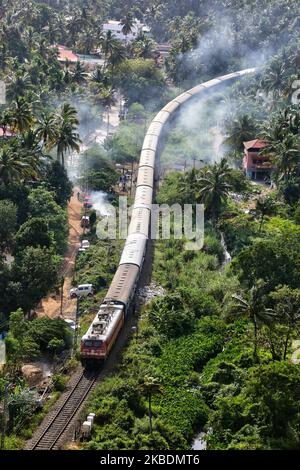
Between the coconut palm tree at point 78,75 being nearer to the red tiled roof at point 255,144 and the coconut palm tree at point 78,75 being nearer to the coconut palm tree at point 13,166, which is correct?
the red tiled roof at point 255,144

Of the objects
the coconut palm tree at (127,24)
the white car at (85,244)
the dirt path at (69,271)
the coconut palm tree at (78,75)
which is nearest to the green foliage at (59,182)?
the dirt path at (69,271)

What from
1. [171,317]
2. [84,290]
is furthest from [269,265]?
[84,290]

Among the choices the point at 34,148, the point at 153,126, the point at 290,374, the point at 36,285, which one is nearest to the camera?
the point at 290,374

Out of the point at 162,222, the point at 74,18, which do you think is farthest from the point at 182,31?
the point at 162,222

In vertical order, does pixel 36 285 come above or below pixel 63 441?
above

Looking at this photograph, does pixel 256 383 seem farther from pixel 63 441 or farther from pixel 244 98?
pixel 244 98

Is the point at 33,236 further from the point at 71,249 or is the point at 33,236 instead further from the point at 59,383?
the point at 59,383

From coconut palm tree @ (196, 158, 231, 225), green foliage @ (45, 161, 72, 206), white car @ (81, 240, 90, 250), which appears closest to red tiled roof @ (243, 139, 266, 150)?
coconut palm tree @ (196, 158, 231, 225)

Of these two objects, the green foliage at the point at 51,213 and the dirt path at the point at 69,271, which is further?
the green foliage at the point at 51,213
